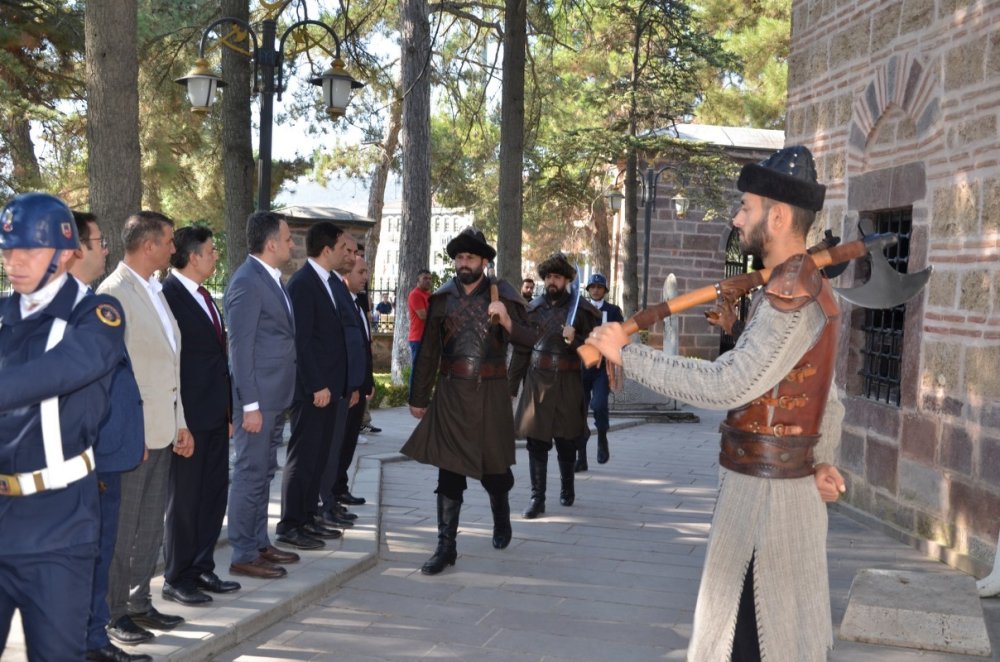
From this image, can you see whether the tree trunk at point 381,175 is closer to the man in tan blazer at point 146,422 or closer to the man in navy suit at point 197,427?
the man in navy suit at point 197,427

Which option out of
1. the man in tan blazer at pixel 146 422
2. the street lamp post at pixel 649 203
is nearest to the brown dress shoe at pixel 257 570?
the man in tan blazer at pixel 146 422

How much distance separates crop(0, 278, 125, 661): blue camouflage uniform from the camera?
130 inches

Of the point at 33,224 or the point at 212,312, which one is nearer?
the point at 33,224

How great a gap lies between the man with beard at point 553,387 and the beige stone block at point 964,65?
10.5 ft

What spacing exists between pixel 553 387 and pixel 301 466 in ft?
9.01

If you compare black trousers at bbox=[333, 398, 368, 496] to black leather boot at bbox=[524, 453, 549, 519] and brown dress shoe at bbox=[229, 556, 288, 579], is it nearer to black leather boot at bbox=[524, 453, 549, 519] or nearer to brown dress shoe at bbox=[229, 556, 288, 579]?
black leather boot at bbox=[524, 453, 549, 519]

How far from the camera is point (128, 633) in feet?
16.3

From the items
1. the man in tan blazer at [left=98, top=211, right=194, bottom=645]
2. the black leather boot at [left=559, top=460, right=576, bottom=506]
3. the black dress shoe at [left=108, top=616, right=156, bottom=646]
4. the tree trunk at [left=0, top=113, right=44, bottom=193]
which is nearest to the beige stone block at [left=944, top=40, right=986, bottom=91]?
the black leather boot at [left=559, top=460, right=576, bottom=506]

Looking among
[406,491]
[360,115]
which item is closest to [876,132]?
[406,491]

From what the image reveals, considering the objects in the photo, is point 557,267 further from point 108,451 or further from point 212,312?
point 108,451

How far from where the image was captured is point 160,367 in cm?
511

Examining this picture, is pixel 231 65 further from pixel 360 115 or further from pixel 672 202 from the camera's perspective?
pixel 360 115

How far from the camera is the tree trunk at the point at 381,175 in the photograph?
94.5ft

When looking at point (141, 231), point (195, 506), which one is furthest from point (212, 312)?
point (195, 506)
